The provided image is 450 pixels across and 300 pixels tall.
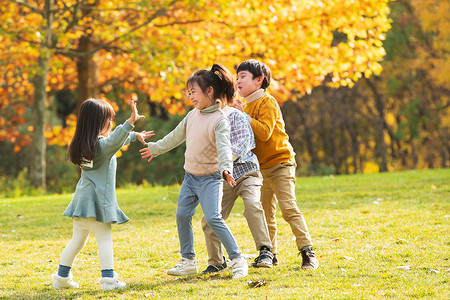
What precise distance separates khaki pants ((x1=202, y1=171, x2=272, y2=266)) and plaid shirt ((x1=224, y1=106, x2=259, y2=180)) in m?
0.05

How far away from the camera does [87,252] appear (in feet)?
17.3

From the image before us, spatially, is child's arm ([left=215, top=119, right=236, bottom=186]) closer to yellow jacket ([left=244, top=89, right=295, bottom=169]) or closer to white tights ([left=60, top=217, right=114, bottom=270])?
yellow jacket ([left=244, top=89, right=295, bottom=169])

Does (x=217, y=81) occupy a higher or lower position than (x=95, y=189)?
higher

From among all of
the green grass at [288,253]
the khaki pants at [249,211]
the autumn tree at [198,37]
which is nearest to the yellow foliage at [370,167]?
the autumn tree at [198,37]

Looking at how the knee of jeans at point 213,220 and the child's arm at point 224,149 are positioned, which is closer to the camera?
the child's arm at point 224,149

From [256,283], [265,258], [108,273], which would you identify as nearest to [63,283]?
[108,273]

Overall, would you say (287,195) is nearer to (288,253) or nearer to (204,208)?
(204,208)

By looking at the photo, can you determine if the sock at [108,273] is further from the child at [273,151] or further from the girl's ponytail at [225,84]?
the girl's ponytail at [225,84]

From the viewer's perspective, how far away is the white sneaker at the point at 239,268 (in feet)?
13.0

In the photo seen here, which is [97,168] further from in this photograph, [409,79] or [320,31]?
[409,79]

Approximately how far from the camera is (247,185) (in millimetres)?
4184

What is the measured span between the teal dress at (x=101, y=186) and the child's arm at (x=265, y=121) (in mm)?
901

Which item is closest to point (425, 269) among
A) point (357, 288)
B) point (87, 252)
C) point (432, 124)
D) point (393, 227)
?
point (357, 288)

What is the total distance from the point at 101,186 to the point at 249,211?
3.40 ft
